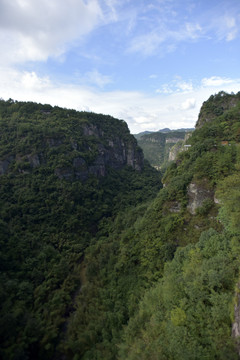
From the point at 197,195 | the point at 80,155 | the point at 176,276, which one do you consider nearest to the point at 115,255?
the point at 176,276

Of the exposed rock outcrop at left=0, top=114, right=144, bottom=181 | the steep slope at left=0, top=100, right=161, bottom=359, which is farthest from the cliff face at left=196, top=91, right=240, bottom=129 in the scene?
the exposed rock outcrop at left=0, top=114, right=144, bottom=181

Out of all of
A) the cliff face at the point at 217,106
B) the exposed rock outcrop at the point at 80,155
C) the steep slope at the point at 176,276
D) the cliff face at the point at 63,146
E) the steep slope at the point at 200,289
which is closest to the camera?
the steep slope at the point at 200,289

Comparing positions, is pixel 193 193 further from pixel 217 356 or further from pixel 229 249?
pixel 217 356

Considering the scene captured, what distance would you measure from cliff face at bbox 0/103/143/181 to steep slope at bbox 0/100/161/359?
0.94ft

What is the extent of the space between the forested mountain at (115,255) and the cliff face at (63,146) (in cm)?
44

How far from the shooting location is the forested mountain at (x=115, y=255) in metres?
13.0

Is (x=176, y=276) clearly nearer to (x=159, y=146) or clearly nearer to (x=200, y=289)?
(x=200, y=289)

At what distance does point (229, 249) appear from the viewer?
1529 centimetres

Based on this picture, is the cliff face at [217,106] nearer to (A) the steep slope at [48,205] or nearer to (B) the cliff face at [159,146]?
(A) the steep slope at [48,205]

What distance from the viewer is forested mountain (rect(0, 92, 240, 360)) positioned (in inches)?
513

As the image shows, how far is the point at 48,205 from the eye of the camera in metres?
45.7

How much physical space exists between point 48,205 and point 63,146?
2245cm

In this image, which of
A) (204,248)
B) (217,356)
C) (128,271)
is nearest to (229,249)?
(204,248)

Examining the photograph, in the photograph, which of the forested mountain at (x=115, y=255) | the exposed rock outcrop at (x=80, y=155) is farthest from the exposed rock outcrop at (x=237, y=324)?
the exposed rock outcrop at (x=80, y=155)
